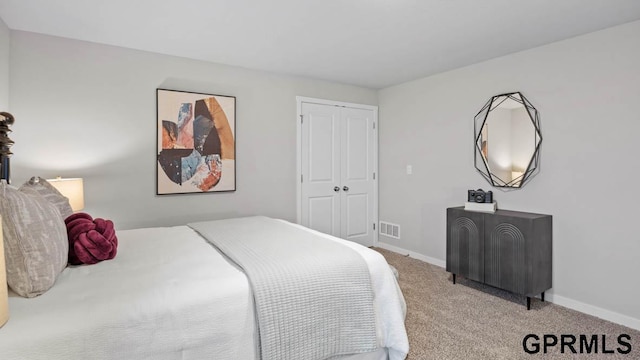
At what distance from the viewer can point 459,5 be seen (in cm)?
239

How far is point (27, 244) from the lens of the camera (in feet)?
4.59

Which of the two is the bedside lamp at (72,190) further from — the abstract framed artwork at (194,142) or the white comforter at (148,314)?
the white comforter at (148,314)

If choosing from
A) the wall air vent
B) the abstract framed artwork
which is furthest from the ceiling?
the wall air vent

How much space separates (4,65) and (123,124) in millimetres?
915

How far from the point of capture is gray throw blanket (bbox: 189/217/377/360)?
1564mm

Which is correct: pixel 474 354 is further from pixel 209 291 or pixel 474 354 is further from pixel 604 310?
pixel 209 291

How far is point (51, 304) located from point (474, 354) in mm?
2291

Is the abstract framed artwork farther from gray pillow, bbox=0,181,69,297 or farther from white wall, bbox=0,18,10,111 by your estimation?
gray pillow, bbox=0,181,69,297

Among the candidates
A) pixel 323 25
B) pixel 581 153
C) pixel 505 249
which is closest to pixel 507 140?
pixel 581 153

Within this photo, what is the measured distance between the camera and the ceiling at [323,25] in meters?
2.40

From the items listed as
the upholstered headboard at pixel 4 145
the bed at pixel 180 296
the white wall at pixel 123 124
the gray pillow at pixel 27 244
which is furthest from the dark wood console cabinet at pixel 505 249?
the upholstered headboard at pixel 4 145

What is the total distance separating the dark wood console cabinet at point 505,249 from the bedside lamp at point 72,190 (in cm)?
344

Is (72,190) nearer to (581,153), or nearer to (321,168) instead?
(321,168)

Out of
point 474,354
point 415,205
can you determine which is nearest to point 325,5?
point 474,354
